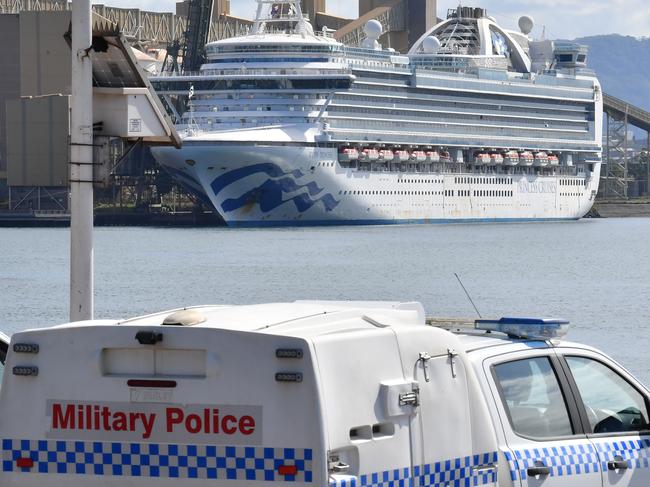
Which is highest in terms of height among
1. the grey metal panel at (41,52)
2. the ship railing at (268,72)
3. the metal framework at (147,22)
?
the metal framework at (147,22)

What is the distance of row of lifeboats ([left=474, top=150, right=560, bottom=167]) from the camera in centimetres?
9310

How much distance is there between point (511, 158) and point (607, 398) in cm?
8788

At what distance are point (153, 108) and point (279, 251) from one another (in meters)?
49.1

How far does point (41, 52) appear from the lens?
3797 inches

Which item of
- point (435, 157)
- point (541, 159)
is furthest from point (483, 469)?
point (541, 159)

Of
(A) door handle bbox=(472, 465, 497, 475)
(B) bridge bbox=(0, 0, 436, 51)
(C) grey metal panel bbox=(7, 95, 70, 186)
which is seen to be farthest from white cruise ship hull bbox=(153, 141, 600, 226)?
(A) door handle bbox=(472, 465, 497, 475)

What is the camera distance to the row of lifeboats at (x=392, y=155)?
81244 millimetres

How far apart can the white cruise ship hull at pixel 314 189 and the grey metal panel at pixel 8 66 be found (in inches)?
907

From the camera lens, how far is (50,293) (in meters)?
39.4

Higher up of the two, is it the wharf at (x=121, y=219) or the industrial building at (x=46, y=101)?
the industrial building at (x=46, y=101)

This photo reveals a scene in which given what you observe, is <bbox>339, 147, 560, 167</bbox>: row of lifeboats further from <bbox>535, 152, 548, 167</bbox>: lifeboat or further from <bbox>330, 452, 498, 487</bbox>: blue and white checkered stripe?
<bbox>330, 452, 498, 487</bbox>: blue and white checkered stripe

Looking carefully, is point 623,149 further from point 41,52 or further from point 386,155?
point 41,52

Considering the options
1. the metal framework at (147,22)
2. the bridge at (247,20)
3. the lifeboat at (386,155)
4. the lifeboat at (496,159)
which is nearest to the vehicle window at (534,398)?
the lifeboat at (386,155)

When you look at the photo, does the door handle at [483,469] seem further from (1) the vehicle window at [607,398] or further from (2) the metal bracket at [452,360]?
(1) the vehicle window at [607,398]
